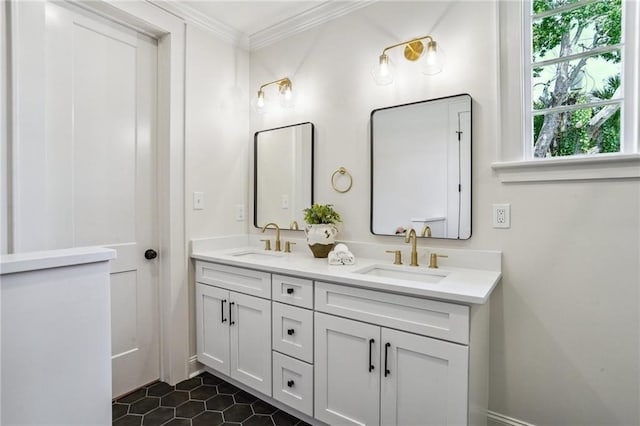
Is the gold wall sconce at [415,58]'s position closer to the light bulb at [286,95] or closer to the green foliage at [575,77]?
the green foliage at [575,77]

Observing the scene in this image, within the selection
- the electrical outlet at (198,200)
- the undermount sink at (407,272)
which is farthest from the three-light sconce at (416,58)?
the electrical outlet at (198,200)

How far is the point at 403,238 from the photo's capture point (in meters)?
2.05

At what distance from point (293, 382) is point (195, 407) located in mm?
662

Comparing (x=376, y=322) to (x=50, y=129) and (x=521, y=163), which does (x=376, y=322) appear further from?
(x=50, y=129)

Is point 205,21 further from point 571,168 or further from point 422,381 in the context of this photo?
point 422,381

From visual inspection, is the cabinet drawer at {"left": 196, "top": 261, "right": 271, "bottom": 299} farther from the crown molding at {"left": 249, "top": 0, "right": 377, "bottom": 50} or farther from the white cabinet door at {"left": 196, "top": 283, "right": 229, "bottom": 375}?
the crown molding at {"left": 249, "top": 0, "right": 377, "bottom": 50}

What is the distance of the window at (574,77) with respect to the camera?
1.54m

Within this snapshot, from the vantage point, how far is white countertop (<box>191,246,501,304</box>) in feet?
4.43

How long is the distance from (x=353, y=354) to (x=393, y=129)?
1.29 m

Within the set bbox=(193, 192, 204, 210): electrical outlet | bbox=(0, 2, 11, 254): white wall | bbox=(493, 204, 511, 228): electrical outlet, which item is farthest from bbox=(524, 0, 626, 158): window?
bbox=(0, 2, 11, 254): white wall

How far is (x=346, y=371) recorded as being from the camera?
163 cm

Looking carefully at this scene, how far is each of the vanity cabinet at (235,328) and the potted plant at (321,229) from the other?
41cm

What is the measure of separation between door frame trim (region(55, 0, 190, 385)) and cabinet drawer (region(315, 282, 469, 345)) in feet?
3.73

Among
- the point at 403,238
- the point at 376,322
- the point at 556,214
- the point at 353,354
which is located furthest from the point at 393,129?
the point at 353,354
